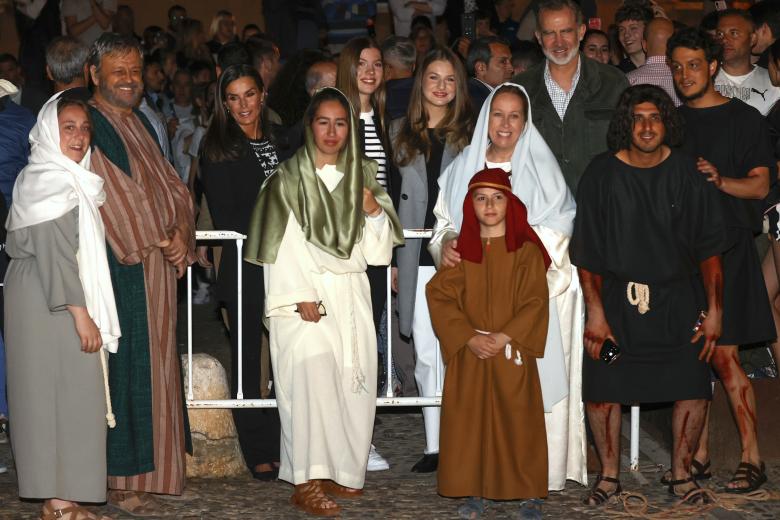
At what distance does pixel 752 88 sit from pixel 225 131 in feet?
9.86

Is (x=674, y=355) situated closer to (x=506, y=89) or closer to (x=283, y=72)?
(x=506, y=89)

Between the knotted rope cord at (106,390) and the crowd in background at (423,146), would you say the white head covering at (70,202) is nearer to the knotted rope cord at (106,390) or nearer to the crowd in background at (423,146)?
the knotted rope cord at (106,390)

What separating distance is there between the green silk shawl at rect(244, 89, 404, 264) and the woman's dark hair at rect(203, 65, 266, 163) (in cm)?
49

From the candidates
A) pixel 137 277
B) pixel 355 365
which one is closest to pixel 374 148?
pixel 355 365

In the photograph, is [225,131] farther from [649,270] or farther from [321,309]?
[649,270]

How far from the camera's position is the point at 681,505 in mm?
6277

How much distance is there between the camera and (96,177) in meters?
5.90

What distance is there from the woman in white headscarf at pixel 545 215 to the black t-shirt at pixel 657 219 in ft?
0.76

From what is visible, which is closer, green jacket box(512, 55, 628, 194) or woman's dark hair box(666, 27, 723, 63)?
woman's dark hair box(666, 27, 723, 63)

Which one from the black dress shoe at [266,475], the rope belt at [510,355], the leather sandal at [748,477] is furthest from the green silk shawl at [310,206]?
the leather sandal at [748,477]

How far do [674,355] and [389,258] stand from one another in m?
1.45

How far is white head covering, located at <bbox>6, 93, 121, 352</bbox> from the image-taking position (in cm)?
575

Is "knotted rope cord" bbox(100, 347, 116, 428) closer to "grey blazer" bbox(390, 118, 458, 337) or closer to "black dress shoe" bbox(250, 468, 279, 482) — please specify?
"black dress shoe" bbox(250, 468, 279, 482)

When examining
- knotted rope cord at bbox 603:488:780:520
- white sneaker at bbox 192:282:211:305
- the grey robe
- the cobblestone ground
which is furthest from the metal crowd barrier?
white sneaker at bbox 192:282:211:305
